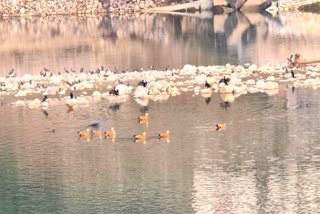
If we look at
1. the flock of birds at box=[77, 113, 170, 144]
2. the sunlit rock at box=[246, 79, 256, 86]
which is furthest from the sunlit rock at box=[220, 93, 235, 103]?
the flock of birds at box=[77, 113, 170, 144]

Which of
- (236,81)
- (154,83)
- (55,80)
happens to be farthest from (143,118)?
(55,80)

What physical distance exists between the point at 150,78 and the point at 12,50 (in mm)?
23729

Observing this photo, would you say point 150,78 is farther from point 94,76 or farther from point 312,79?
point 312,79

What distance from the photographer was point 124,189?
31.9 meters

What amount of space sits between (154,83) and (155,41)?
25.4 m

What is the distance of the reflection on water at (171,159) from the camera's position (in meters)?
30.5

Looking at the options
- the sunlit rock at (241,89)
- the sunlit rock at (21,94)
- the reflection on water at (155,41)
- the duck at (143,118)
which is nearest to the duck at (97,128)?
the duck at (143,118)

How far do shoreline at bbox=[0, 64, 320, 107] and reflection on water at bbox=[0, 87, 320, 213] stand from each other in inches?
52.0

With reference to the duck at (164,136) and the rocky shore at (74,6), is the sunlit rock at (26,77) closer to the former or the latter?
the duck at (164,136)

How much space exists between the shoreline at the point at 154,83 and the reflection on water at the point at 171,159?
132cm

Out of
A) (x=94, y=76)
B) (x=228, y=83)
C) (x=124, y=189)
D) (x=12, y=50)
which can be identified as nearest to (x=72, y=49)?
(x=12, y=50)

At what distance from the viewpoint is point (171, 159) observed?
116 ft

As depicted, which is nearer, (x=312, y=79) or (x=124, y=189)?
(x=124, y=189)

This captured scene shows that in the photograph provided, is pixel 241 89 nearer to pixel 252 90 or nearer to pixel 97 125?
pixel 252 90
